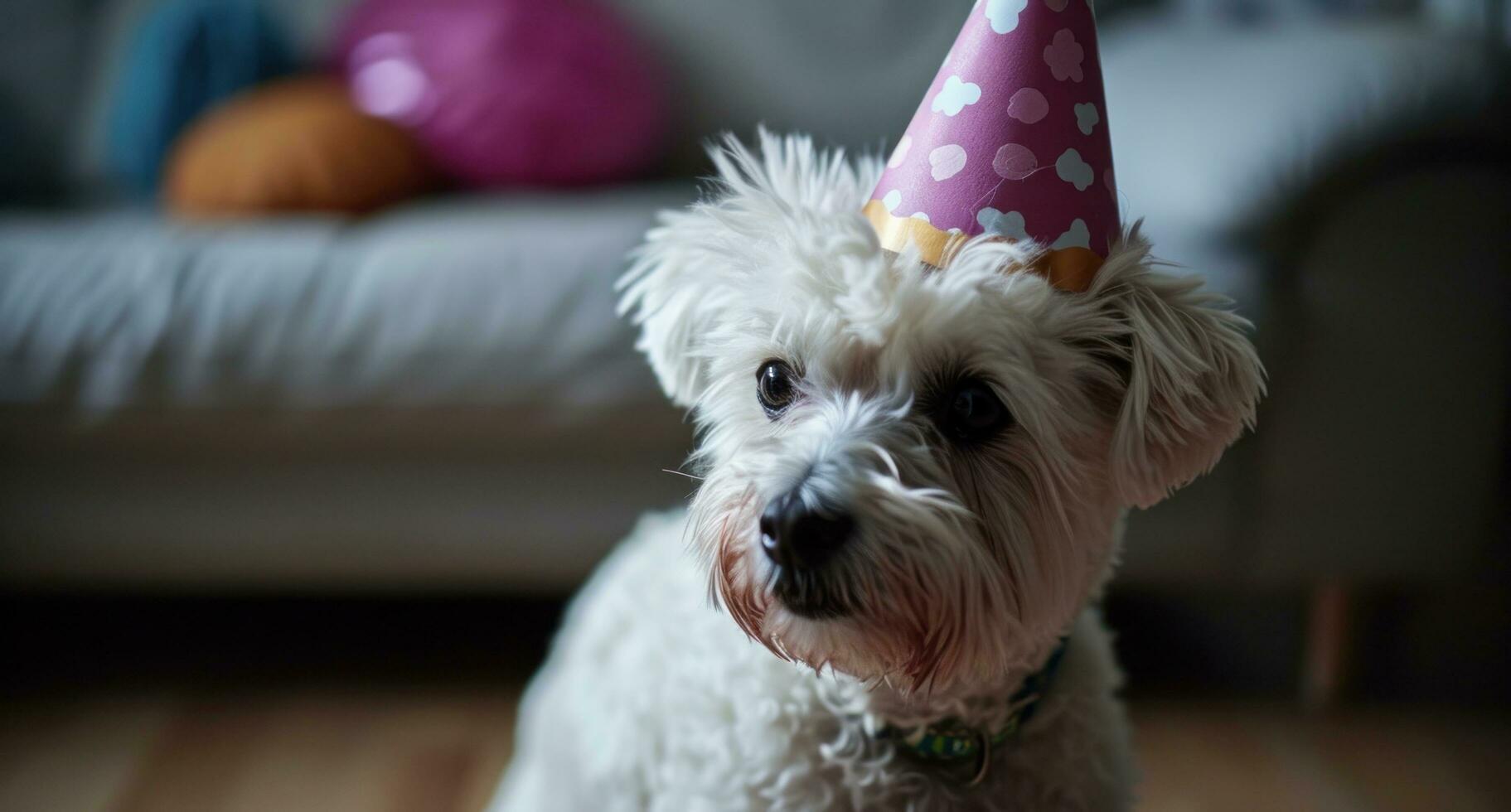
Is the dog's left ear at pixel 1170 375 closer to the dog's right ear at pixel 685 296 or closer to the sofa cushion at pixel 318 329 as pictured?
the dog's right ear at pixel 685 296

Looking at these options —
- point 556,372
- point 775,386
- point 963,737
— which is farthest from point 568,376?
point 963,737

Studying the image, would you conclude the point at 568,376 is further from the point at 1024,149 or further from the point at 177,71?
the point at 177,71

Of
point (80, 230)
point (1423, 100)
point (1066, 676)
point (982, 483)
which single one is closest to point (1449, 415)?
point (1423, 100)

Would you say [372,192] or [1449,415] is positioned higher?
[372,192]

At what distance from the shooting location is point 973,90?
77 cm

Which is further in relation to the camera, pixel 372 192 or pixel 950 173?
pixel 372 192

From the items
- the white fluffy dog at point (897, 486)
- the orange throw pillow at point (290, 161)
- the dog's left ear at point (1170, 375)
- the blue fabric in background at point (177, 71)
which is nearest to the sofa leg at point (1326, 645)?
the white fluffy dog at point (897, 486)

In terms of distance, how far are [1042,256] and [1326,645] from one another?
1148 millimetres

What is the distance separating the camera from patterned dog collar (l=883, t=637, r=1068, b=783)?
2.76 feet

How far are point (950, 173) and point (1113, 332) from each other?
0.15m

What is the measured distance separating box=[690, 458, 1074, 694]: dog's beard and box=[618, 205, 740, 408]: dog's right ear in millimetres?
145

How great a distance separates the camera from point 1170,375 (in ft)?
2.43

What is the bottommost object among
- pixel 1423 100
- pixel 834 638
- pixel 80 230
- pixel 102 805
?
pixel 102 805

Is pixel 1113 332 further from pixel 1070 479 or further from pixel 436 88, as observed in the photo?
pixel 436 88
